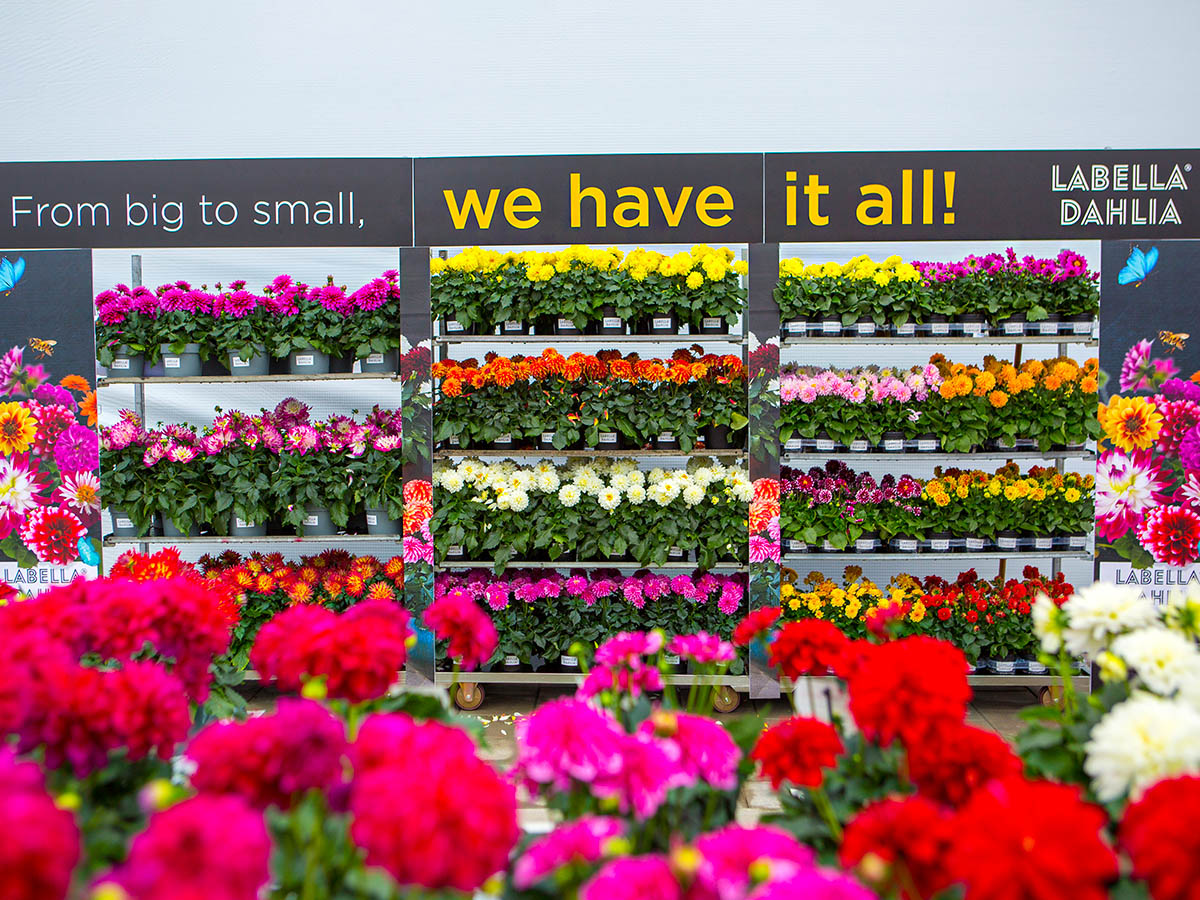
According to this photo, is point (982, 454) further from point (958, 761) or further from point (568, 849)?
point (568, 849)

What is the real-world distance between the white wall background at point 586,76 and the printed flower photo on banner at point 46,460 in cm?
212

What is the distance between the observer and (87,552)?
12.2 feet

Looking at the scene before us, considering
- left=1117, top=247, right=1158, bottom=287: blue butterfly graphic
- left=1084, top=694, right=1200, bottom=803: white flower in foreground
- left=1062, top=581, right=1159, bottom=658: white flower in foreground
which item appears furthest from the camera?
left=1117, top=247, right=1158, bottom=287: blue butterfly graphic

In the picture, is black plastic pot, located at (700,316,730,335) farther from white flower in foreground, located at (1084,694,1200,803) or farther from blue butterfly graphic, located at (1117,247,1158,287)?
white flower in foreground, located at (1084,694,1200,803)

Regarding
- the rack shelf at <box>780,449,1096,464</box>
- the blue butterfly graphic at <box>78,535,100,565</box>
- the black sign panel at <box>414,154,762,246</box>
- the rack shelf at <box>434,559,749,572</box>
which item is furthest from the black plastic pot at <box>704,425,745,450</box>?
the blue butterfly graphic at <box>78,535,100,565</box>

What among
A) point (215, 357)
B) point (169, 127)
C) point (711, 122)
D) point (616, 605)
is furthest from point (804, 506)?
point (169, 127)

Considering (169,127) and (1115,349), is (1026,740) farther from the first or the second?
(169,127)

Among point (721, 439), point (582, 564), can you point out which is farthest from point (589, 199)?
point (582, 564)

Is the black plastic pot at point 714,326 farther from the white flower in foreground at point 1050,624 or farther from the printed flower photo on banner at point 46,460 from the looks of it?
the printed flower photo on banner at point 46,460

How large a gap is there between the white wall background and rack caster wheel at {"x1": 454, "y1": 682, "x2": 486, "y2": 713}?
3374mm

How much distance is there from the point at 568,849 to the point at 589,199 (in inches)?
129

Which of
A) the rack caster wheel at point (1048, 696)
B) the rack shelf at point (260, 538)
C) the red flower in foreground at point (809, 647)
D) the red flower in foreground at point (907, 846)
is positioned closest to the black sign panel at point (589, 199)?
the rack shelf at point (260, 538)

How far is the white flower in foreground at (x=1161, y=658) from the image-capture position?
3.30 feet

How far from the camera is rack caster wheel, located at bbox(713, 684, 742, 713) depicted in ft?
12.1
